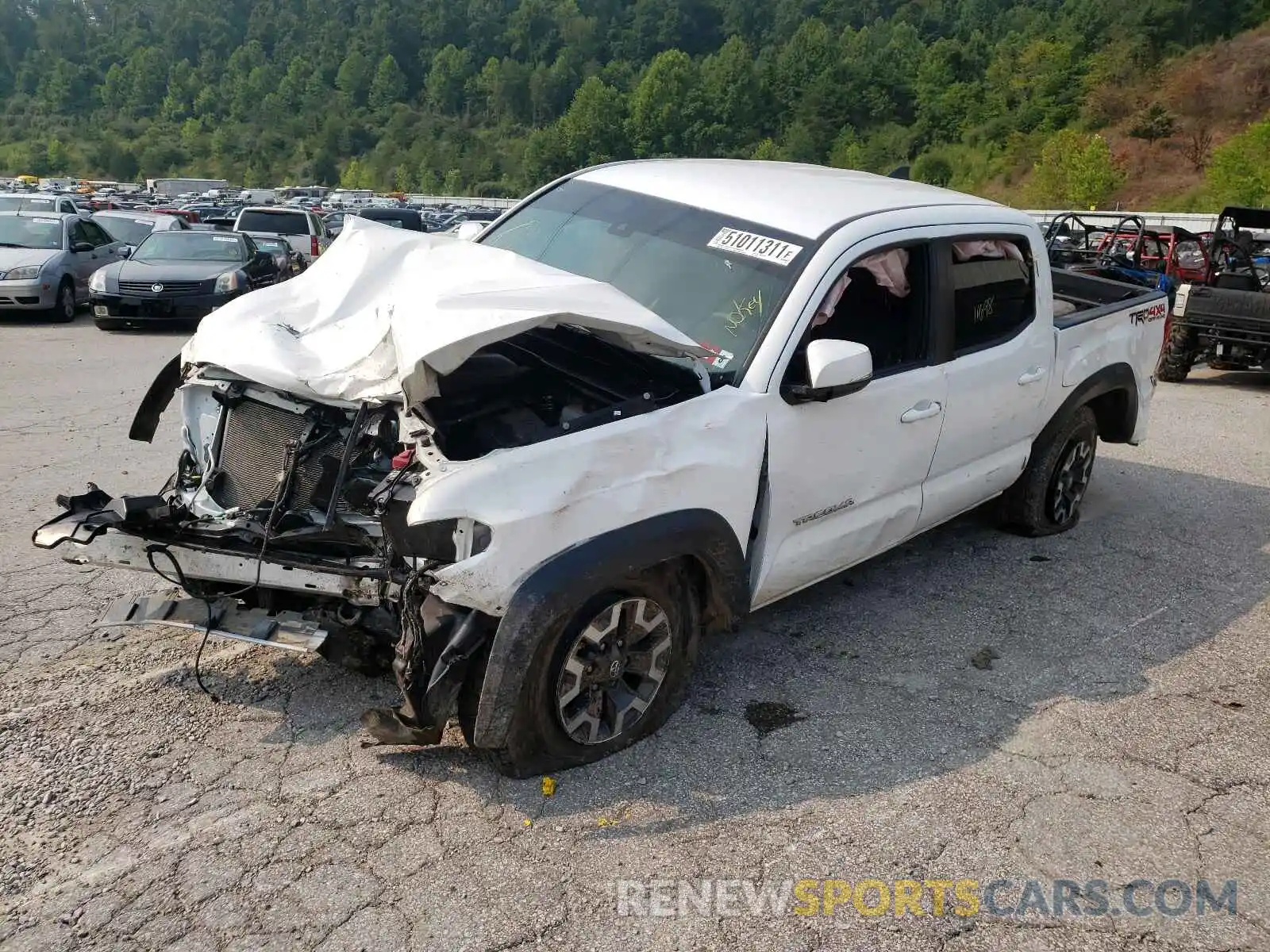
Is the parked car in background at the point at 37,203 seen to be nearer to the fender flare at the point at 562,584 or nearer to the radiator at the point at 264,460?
the radiator at the point at 264,460

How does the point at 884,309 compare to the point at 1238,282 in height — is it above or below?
above

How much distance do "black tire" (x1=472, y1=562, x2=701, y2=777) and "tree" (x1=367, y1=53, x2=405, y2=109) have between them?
539 feet

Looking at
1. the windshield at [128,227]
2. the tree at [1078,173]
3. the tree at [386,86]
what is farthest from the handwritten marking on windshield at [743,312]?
the tree at [386,86]

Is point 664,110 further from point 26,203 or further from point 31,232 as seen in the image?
point 31,232

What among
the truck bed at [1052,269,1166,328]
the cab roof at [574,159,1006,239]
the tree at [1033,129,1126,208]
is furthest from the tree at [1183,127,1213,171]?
the cab roof at [574,159,1006,239]

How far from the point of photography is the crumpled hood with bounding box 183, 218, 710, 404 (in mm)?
3227

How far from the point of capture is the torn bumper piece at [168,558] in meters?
3.32

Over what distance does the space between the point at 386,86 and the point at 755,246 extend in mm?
165397

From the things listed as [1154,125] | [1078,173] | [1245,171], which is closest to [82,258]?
[1245,171]

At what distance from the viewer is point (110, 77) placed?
15212 centimetres

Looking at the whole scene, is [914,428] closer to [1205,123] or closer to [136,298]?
[136,298]

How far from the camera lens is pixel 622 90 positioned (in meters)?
148

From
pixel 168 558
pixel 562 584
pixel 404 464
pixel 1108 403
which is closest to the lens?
pixel 562 584

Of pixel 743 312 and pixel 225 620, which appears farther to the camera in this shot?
pixel 743 312
